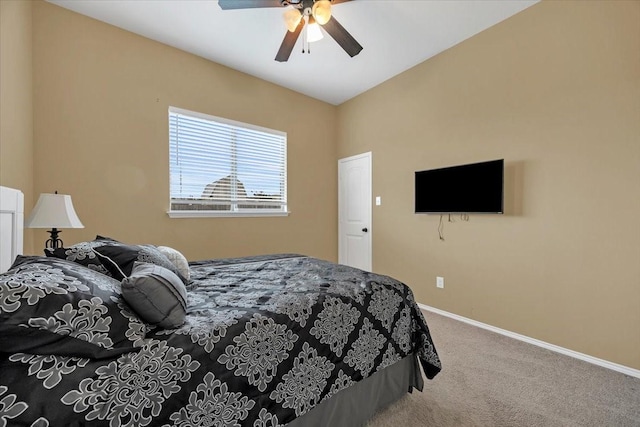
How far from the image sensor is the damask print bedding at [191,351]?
0.76 m

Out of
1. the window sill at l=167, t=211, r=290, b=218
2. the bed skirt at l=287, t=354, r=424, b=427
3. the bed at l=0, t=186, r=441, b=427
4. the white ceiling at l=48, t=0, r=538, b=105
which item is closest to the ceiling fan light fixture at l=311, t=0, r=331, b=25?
the white ceiling at l=48, t=0, r=538, b=105

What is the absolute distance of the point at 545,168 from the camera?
7.93ft

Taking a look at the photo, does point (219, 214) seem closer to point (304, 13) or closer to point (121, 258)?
point (121, 258)

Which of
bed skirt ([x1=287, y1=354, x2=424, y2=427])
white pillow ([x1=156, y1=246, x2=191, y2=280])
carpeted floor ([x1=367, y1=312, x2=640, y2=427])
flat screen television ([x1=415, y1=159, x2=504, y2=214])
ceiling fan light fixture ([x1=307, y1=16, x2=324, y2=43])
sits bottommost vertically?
carpeted floor ([x1=367, y1=312, x2=640, y2=427])

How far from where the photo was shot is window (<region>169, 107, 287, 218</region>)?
318 centimetres

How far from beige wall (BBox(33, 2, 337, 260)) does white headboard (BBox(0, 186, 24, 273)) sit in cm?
97

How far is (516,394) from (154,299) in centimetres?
213

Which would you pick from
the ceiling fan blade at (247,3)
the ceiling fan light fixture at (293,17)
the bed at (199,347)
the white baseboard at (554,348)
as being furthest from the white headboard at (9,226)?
the white baseboard at (554,348)

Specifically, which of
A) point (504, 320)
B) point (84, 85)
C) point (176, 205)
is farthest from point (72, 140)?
point (504, 320)

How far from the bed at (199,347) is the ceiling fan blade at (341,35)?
6.28ft

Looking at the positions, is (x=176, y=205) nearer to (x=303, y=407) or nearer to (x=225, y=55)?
(x=225, y=55)

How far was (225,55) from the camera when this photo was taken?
10.6 ft

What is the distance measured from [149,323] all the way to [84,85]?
274 centimetres

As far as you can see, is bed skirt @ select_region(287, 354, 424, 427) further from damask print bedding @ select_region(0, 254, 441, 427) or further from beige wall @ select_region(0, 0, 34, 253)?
beige wall @ select_region(0, 0, 34, 253)
